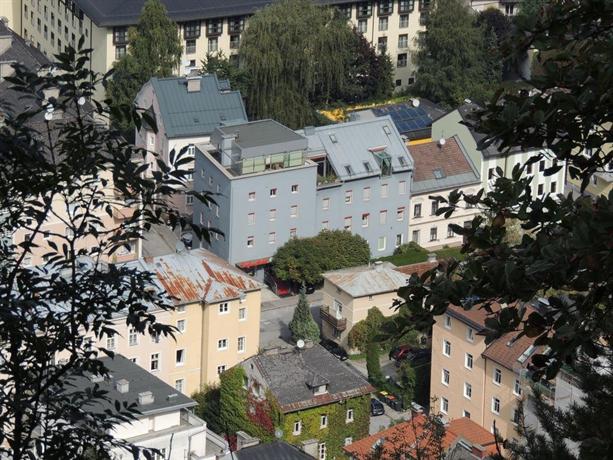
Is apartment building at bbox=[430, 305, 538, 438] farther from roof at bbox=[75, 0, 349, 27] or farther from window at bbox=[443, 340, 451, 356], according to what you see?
roof at bbox=[75, 0, 349, 27]

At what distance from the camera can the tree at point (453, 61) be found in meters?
72.1

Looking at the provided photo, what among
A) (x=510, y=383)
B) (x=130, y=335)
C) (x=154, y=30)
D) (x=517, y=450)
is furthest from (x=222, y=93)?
(x=517, y=450)

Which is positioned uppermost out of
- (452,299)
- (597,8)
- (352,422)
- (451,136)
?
(597,8)

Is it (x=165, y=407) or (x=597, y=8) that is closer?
(x=597, y=8)

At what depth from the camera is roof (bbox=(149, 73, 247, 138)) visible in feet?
204

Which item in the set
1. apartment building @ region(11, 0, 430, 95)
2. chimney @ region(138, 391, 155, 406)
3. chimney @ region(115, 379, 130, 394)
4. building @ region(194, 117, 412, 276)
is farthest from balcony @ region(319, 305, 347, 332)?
apartment building @ region(11, 0, 430, 95)

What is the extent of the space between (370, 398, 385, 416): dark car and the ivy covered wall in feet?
5.69

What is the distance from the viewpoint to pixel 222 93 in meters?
63.8

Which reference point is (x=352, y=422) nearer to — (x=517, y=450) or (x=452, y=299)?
(x=517, y=450)

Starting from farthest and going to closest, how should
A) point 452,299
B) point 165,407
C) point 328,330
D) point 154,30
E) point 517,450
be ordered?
point 154,30, point 328,330, point 165,407, point 517,450, point 452,299

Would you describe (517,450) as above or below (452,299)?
below

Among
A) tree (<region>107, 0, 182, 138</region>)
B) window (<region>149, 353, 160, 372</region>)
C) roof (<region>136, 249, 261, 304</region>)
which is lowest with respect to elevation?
window (<region>149, 353, 160, 372</region>)

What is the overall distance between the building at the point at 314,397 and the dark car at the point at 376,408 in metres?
1.72

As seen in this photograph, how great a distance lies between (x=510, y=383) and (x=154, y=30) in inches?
1136
